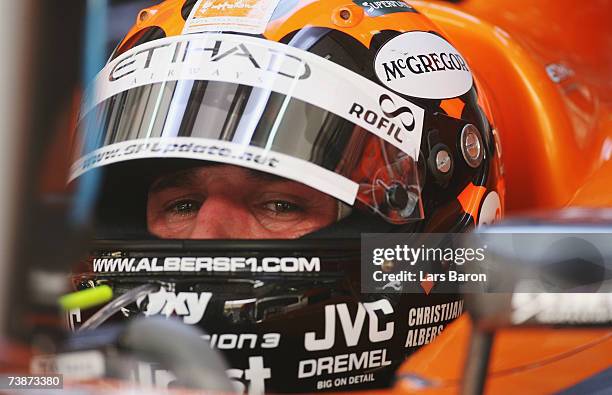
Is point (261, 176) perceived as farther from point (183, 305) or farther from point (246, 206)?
point (183, 305)

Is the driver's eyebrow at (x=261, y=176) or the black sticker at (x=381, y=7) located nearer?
the driver's eyebrow at (x=261, y=176)

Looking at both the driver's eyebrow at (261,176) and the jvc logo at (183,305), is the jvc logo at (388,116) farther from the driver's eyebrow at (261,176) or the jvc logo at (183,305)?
the jvc logo at (183,305)

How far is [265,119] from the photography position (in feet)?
3.68

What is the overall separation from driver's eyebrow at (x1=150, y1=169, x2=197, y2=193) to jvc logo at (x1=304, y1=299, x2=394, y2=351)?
9.4 inches

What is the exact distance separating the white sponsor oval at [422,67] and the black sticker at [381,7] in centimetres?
5

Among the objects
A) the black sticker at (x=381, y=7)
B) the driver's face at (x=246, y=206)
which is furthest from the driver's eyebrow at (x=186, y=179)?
the black sticker at (x=381, y=7)

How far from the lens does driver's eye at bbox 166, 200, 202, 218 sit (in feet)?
3.90

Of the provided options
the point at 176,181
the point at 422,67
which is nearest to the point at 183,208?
the point at 176,181

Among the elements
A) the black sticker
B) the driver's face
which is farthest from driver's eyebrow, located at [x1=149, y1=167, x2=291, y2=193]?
the black sticker

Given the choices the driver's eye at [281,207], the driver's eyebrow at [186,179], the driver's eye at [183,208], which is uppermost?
the driver's eyebrow at [186,179]

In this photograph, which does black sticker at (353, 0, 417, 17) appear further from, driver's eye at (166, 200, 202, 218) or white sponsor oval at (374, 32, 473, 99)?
driver's eye at (166, 200, 202, 218)

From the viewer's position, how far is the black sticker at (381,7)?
1279 millimetres

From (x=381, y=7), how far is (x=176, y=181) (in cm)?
38

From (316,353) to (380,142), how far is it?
267 mm
